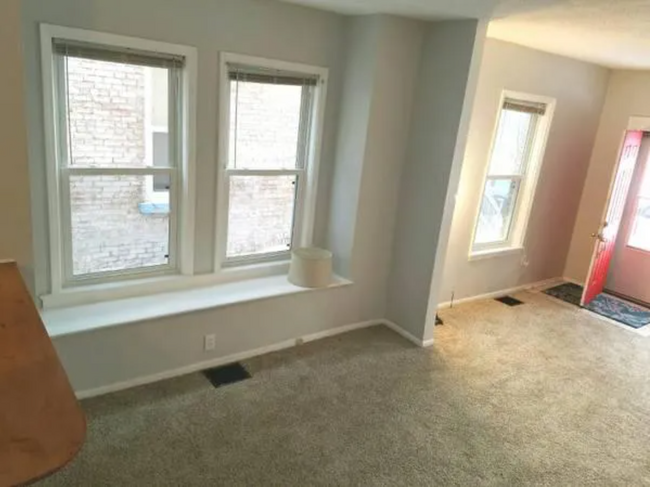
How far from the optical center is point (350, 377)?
3.18 m

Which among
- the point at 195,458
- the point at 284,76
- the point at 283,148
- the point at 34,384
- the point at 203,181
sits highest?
the point at 284,76

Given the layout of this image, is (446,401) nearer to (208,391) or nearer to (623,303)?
(208,391)

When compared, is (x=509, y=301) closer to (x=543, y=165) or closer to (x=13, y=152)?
(x=543, y=165)

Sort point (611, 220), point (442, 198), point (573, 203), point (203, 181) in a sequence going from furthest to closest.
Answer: point (573, 203) < point (611, 220) < point (442, 198) < point (203, 181)

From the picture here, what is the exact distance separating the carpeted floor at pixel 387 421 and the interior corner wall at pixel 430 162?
44 centimetres

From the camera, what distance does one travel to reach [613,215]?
15.6ft

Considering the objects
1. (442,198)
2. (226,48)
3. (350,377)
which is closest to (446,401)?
(350,377)

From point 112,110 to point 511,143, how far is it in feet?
11.6

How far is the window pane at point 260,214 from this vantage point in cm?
339

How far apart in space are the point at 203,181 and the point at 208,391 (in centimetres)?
133

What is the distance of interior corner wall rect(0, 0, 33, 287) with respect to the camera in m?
1.74

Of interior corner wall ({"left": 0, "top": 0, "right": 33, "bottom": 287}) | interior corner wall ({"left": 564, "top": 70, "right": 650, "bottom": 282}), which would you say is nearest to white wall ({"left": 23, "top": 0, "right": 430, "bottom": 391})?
interior corner wall ({"left": 0, "top": 0, "right": 33, "bottom": 287})

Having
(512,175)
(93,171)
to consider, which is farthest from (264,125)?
(512,175)

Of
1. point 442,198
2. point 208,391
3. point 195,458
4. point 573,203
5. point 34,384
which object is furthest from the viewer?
point 573,203
